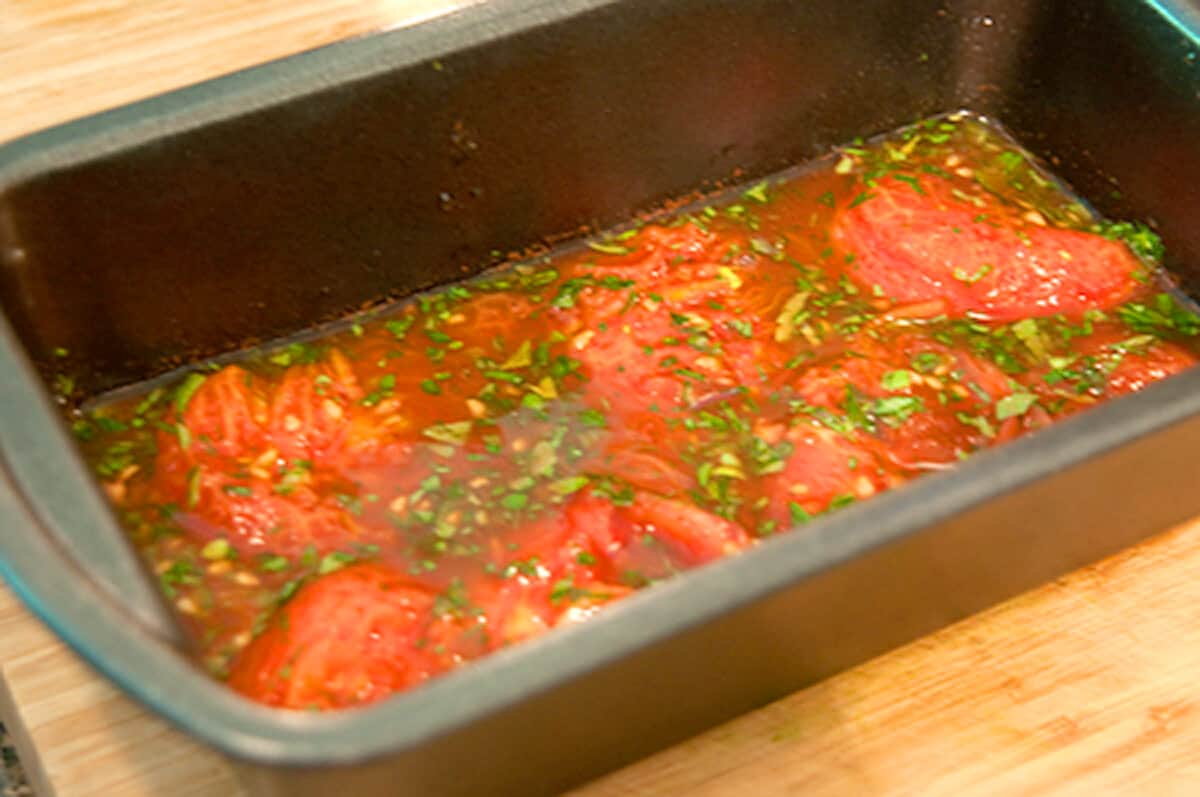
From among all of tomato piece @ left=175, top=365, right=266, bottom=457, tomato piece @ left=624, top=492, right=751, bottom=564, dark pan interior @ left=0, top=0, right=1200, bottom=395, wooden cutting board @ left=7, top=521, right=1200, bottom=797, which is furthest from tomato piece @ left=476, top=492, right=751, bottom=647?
dark pan interior @ left=0, top=0, right=1200, bottom=395

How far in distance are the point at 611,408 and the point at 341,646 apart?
0.51 m

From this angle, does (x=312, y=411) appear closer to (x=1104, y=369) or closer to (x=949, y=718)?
(x=949, y=718)

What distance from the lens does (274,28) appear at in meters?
2.14

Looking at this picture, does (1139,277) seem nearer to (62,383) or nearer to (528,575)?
(528,575)

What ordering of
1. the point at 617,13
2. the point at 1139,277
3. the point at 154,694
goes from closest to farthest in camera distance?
1. the point at 154,694
2. the point at 617,13
3. the point at 1139,277

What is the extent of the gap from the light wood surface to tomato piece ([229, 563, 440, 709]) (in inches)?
5.6

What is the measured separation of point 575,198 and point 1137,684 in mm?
946

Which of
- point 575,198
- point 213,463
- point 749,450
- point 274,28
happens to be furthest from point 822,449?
point 274,28

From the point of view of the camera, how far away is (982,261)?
6.10 feet

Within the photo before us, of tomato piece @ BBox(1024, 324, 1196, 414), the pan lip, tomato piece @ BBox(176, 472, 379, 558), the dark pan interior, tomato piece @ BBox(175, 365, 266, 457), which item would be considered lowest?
tomato piece @ BBox(1024, 324, 1196, 414)

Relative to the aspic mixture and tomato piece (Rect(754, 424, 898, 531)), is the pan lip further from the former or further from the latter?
tomato piece (Rect(754, 424, 898, 531))

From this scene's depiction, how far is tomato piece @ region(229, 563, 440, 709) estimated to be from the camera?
52.4 inches

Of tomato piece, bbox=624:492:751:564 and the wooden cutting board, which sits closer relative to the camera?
the wooden cutting board

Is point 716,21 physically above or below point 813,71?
above
